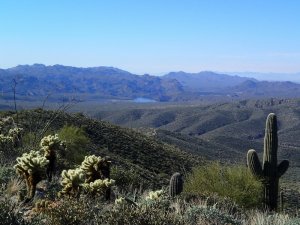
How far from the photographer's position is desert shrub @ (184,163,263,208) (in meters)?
18.2

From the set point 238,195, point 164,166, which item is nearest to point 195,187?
point 238,195

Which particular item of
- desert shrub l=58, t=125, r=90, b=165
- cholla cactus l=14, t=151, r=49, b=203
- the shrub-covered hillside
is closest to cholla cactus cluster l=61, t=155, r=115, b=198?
cholla cactus l=14, t=151, r=49, b=203

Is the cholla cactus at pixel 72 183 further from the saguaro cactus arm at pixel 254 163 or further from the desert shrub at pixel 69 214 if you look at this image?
the saguaro cactus arm at pixel 254 163

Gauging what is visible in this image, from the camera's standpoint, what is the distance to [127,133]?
5325 cm

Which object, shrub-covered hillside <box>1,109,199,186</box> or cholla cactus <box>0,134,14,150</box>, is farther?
shrub-covered hillside <box>1,109,199,186</box>

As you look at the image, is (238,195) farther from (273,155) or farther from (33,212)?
(33,212)

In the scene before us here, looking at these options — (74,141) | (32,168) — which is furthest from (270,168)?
(74,141)

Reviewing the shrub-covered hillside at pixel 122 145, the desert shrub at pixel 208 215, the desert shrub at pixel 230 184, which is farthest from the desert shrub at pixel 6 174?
the shrub-covered hillside at pixel 122 145

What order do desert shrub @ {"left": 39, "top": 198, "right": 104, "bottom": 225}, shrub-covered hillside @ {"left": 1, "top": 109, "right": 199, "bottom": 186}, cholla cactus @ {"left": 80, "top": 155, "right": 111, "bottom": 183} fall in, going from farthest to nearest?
shrub-covered hillside @ {"left": 1, "top": 109, "right": 199, "bottom": 186}, cholla cactus @ {"left": 80, "top": 155, "right": 111, "bottom": 183}, desert shrub @ {"left": 39, "top": 198, "right": 104, "bottom": 225}

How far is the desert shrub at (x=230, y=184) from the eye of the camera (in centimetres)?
1820

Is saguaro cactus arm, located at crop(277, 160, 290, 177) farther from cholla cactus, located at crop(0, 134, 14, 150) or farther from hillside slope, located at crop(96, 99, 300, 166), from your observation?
hillside slope, located at crop(96, 99, 300, 166)

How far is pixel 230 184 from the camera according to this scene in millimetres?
19328

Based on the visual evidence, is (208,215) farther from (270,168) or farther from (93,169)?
(270,168)

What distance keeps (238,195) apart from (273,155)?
→ 6.46 ft
